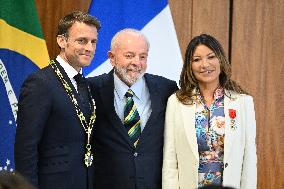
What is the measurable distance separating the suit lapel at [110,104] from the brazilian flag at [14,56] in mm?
878

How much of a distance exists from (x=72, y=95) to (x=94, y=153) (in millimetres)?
405

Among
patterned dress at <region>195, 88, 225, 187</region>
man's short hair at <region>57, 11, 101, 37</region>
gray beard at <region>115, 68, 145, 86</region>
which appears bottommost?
patterned dress at <region>195, 88, 225, 187</region>

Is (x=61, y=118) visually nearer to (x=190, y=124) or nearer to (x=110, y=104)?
(x=110, y=104)

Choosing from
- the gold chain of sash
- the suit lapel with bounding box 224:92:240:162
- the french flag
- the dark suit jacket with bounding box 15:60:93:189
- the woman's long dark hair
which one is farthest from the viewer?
the french flag

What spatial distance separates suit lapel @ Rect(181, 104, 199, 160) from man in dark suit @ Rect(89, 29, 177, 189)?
4.9 inches

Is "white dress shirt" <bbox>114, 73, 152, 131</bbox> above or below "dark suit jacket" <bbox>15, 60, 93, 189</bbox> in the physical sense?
above

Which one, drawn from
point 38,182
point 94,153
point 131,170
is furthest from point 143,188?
point 38,182

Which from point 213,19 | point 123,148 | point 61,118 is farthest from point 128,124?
point 213,19

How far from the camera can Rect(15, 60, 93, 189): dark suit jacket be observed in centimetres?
239

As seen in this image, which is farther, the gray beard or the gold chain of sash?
the gray beard

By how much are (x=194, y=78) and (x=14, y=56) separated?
1.29 meters

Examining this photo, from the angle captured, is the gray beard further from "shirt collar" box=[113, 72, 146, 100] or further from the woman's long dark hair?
the woman's long dark hair

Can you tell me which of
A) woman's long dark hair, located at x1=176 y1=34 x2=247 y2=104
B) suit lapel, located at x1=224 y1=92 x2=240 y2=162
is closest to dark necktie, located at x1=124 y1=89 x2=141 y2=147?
woman's long dark hair, located at x1=176 y1=34 x2=247 y2=104

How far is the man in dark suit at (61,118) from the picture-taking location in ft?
7.86
